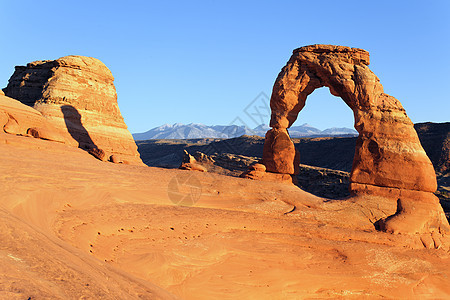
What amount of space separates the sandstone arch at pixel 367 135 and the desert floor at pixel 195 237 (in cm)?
100

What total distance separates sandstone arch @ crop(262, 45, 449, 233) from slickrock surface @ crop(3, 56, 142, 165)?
10.4 metres

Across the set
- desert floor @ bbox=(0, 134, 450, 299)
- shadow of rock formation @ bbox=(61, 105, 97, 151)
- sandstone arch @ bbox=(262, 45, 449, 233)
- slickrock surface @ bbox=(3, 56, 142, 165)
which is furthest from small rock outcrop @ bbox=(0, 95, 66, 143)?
sandstone arch @ bbox=(262, 45, 449, 233)

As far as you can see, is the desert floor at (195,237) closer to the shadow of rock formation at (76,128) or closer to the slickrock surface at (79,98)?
the shadow of rock formation at (76,128)

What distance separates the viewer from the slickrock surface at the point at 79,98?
2234 cm

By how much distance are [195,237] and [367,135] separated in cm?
885

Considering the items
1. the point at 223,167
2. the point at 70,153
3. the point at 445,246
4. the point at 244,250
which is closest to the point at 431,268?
the point at 445,246

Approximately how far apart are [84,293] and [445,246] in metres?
12.9

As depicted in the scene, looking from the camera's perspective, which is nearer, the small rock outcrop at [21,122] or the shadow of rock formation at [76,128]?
the small rock outcrop at [21,122]

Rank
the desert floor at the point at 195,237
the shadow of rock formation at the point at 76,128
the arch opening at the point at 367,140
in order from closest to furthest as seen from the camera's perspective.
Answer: the desert floor at the point at 195,237 → the arch opening at the point at 367,140 → the shadow of rock formation at the point at 76,128

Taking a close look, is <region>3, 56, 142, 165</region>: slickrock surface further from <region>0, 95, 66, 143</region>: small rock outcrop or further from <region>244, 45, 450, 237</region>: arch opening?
<region>244, 45, 450, 237</region>: arch opening

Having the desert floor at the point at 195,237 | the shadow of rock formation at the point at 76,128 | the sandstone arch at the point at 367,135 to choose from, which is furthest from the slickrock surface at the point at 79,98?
the sandstone arch at the point at 367,135

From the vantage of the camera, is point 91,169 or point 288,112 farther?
point 288,112

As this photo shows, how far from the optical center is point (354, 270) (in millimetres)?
10234

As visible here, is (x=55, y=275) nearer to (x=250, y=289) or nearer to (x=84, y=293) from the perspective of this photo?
(x=84, y=293)
